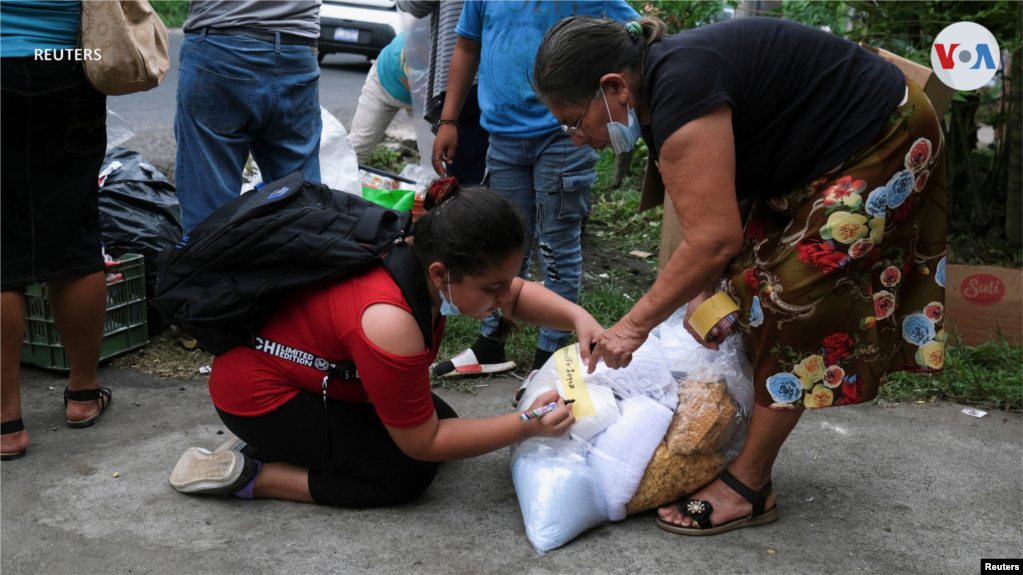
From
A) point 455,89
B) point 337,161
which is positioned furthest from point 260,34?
point 337,161

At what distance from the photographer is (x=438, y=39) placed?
3.30 metres

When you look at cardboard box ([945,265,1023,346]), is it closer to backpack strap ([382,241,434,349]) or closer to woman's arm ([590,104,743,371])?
woman's arm ([590,104,743,371])

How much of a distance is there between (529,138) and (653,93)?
3.41 feet

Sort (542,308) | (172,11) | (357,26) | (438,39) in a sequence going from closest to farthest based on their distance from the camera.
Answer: (542,308) < (438,39) < (357,26) < (172,11)

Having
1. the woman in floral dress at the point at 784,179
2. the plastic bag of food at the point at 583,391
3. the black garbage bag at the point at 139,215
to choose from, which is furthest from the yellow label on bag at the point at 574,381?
the black garbage bag at the point at 139,215

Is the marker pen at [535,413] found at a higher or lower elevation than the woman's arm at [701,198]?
lower

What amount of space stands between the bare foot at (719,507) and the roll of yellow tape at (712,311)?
40 cm

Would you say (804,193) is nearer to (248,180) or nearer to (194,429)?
(194,429)

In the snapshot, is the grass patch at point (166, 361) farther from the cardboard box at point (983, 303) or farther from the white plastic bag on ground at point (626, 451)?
the cardboard box at point (983, 303)

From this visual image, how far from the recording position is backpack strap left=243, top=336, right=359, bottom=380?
7.00 ft

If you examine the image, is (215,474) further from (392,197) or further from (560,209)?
(392,197)

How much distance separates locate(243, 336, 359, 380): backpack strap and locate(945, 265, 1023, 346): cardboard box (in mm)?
2478

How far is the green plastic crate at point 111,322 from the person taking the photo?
9.91 feet

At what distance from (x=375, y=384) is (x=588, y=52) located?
88cm
